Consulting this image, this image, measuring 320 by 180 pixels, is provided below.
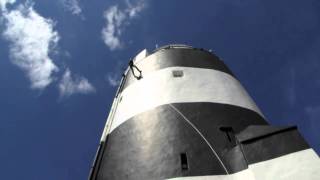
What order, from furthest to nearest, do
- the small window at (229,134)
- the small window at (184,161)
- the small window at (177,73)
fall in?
the small window at (177,73), the small window at (229,134), the small window at (184,161)

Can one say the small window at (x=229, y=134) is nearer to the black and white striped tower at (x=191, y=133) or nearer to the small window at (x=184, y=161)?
the black and white striped tower at (x=191, y=133)

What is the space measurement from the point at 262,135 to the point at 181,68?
497cm

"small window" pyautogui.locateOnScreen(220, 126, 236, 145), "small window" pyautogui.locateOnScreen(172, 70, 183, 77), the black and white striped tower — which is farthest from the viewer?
"small window" pyautogui.locateOnScreen(172, 70, 183, 77)

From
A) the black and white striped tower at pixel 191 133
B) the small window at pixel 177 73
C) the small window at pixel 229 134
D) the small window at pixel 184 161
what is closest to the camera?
the black and white striped tower at pixel 191 133

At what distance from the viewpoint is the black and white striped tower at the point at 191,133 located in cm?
791

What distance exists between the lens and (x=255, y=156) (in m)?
7.98

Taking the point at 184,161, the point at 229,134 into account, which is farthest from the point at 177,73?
the point at 184,161

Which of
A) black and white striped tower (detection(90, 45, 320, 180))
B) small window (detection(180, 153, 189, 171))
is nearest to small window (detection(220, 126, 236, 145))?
black and white striped tower (detection(90, 45, 320, 180))

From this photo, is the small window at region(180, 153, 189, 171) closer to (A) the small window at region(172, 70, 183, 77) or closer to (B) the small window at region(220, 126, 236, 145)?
(B) the small window at region(220, 126, 236, 145)

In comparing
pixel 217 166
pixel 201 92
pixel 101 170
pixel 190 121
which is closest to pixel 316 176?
pixel 217 166

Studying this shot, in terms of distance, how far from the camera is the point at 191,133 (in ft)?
31.5

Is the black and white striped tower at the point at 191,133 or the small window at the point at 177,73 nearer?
the black and white striped tower at the point at 191,133

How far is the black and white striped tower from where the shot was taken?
7.91 meters

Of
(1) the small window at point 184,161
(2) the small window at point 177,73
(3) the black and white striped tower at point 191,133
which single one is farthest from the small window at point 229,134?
(2) the small window at point 177,73
